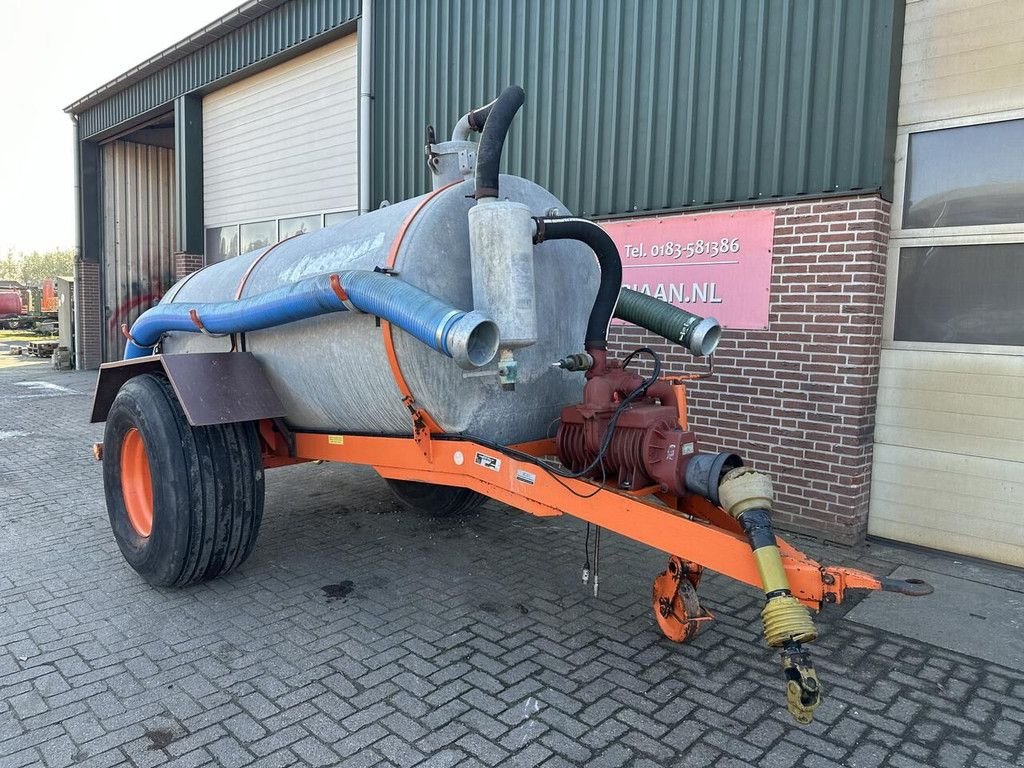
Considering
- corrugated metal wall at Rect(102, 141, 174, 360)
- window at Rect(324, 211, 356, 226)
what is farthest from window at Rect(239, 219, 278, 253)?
corrugated metal wall at Rect(102, 141, 174, 360)

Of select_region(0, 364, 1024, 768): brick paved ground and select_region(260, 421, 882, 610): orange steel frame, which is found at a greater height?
select_region(260, 421, 882, 610): orange steel frame

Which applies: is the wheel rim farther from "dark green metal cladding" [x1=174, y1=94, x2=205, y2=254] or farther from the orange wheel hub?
→ "dark green metal cladding" [x1=174, y1=94, x2=205, y2=254]

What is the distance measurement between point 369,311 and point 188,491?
162 centimetres

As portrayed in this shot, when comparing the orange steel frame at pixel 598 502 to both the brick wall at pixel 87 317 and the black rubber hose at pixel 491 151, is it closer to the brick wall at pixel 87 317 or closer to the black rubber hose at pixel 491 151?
the black rubber hose at pixel 491 151

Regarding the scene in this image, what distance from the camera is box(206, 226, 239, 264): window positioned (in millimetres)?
12422

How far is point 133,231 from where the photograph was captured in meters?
16.7

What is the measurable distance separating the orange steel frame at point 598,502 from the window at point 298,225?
23.3ft

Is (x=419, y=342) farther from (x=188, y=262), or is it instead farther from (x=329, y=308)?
(x=188, y=262)

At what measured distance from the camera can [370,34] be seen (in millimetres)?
9273

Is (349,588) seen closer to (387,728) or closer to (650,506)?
(387,728)

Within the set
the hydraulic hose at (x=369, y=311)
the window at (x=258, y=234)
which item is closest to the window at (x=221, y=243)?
the window at (x=258, y=234)

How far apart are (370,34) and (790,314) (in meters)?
6.62

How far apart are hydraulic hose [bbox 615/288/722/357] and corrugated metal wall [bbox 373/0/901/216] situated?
2.12 m

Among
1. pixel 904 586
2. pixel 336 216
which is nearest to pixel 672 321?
pixel 904 586
